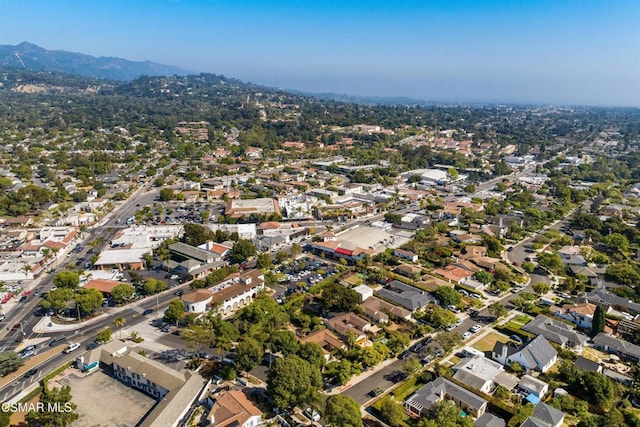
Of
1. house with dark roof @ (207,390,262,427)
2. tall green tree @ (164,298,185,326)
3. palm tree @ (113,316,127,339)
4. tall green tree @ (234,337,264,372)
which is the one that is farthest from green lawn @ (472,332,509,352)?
palm tree @ (113,316,127,339)

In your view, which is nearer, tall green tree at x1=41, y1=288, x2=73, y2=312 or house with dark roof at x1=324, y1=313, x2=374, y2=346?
house with dark roof at x1=324, y1=313, x2=374, y2=346

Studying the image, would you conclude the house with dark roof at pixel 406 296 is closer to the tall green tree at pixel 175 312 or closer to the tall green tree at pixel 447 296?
the tall green tree at pixel 447 296

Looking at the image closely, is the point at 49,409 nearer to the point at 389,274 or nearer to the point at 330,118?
the point at 389,274

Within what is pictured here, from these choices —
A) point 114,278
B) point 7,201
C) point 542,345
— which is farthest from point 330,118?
point 542,345

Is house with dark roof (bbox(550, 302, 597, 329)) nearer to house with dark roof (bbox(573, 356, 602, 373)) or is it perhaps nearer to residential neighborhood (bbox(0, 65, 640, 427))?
residential neighborhood (bbox(0, 65, 640, 427))

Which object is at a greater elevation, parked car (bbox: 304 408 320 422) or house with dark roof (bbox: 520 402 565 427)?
house with dark roof (bbox: 520 402 565 427)

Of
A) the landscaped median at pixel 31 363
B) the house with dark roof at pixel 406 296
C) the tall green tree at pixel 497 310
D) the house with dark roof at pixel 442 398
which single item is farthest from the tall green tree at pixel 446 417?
the landscaped median at pixel 31 363

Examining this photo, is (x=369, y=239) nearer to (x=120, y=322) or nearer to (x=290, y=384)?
(x=120, y=322)

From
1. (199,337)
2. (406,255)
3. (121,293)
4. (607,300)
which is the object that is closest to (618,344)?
(607,300)
